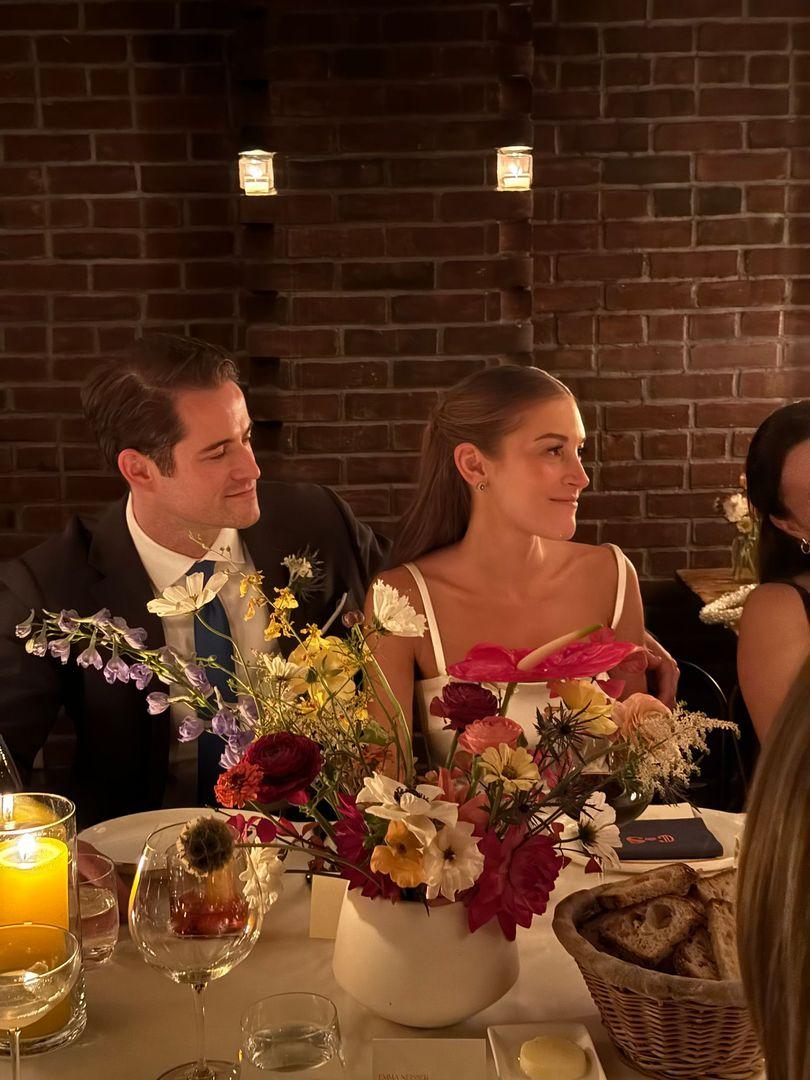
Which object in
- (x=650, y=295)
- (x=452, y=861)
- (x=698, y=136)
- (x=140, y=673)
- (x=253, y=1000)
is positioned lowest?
(x=253, y=1000)

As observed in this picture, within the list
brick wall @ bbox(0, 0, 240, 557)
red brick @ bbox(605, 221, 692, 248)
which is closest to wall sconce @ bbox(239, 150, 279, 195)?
brick wall @ bbox(0, 0, 240, 557)

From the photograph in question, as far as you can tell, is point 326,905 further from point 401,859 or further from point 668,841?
point 668,841

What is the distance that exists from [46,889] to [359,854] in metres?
0.31

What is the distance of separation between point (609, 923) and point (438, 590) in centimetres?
123

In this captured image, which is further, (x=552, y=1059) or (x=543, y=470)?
(x=543, y=470)

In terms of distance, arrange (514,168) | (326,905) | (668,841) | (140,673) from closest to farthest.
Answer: (140,673), (326,905), (668,841), (514,168)

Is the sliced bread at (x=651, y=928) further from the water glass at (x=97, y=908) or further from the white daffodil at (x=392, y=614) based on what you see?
the water glass at (x=97, y=908)

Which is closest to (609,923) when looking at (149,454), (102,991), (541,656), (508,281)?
(541,656)

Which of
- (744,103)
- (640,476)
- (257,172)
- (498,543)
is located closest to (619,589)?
(498,543)

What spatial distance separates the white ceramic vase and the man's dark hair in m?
1.34

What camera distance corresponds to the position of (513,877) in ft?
3.79

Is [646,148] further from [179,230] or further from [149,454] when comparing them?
[149,454]

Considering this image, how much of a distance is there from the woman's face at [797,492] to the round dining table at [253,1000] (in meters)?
1.04

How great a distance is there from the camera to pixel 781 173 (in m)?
3.86
